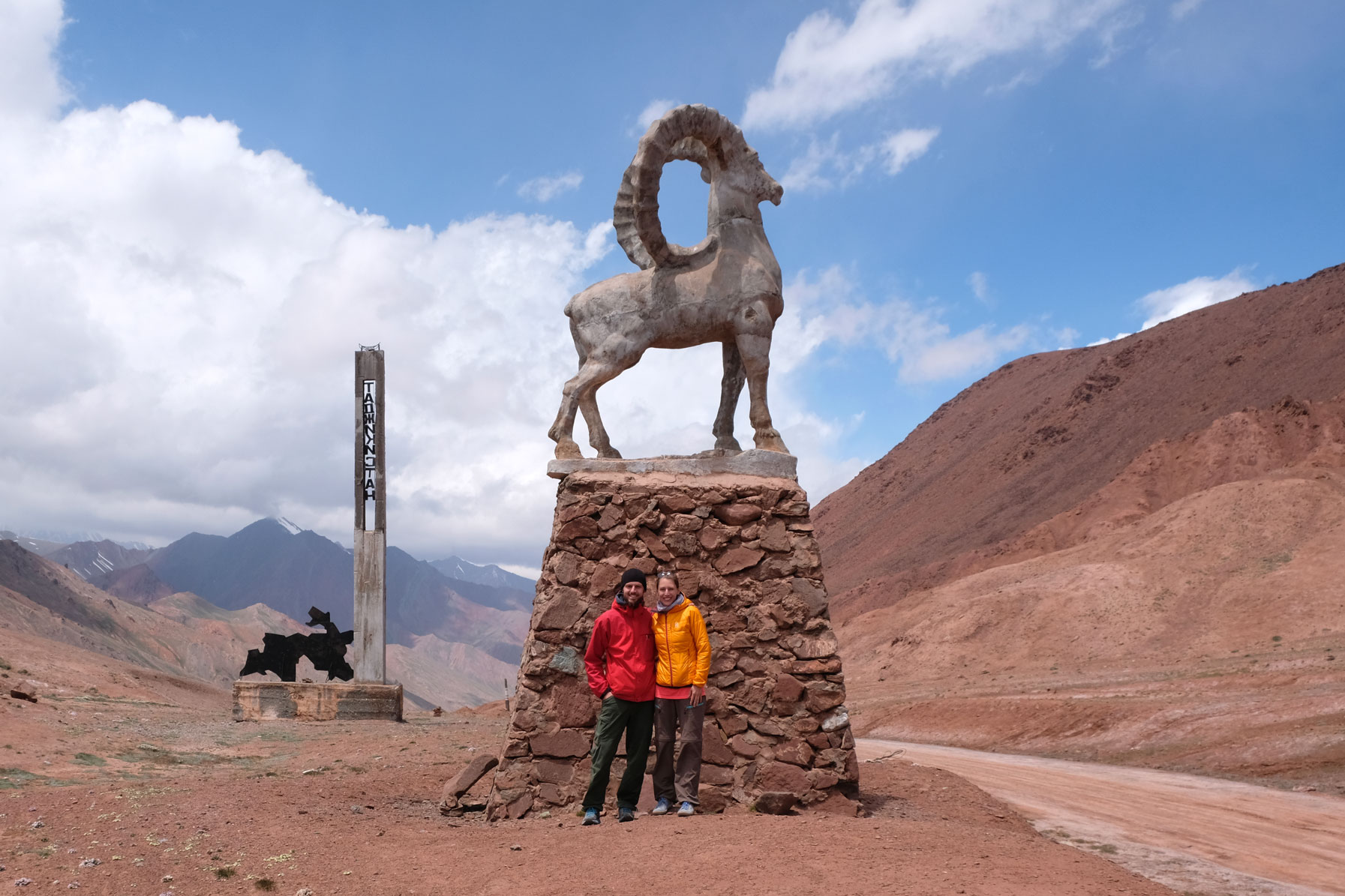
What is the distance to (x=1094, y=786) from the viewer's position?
10.7 metres

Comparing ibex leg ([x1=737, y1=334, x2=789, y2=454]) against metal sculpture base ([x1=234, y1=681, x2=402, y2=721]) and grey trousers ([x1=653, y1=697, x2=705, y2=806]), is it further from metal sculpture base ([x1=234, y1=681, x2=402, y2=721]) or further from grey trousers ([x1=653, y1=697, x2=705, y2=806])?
metal sculpture base ([x1=234, y1=681, x2=402, y2=721])

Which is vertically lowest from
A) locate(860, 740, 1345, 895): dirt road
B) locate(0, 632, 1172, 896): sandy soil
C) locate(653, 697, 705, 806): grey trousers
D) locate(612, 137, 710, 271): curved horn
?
locate(860, 740, 1345, 895): dirt road

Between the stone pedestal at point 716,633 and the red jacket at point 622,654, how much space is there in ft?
2.39

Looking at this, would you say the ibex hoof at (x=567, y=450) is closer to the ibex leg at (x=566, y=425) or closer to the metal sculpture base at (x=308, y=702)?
the ibex leg at (x=566, y=425)

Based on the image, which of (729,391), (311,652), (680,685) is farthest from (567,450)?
(311,652)

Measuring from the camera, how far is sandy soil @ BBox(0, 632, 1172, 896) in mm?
4727

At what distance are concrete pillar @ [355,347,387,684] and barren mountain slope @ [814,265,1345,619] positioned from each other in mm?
34119

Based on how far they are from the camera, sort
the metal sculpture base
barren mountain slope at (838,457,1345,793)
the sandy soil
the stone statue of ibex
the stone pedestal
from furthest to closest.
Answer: the metal sculpture base → barren mountain slope at (838,457,1345,793) → the stone statue of ibex → the stone pedestal → the sandy soil

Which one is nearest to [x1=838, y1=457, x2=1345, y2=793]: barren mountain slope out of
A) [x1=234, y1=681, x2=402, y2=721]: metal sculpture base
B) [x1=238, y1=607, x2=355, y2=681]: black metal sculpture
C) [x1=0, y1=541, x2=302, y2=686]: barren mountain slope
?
[x1=234, y1=681, x2=402, y2=721]: metal sculpture base

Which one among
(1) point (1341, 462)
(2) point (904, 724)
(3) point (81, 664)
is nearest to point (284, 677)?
(3) point (81, 664)

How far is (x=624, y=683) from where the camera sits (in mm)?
6137

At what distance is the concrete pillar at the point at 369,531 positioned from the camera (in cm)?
1702

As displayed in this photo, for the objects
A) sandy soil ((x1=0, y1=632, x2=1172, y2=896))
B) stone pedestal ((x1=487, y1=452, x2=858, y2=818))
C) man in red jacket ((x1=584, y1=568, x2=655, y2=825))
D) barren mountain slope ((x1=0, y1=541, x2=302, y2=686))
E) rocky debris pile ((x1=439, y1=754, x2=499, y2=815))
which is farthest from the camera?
barren mountain slope ((x1=0, y1=541, x2=302, y2=686))

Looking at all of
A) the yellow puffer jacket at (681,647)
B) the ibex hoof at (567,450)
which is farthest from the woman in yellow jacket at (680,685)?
the ibex hoof at (567,450)
